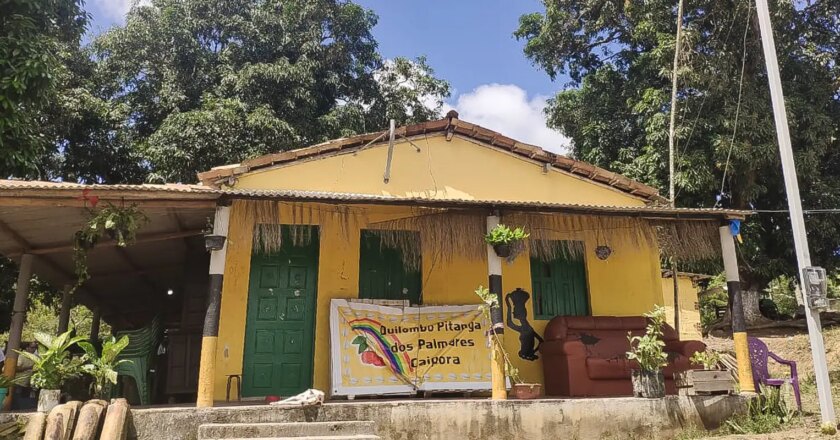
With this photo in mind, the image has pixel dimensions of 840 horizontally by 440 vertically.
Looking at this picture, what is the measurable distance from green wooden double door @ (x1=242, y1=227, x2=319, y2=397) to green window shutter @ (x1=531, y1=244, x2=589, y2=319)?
3.43m

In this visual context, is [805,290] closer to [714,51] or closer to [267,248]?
[267,248]

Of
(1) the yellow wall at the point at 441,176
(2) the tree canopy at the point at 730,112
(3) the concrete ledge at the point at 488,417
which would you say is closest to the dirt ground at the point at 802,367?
(3) the concrete ledge at the point at 488,417

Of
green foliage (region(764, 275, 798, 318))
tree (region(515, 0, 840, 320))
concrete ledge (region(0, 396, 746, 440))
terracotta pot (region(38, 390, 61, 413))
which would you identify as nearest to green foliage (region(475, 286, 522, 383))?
concrete ledge (region(0, 396, 746, 440))

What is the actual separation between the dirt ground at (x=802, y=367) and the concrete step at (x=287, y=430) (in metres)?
4.12

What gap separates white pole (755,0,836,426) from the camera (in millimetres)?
6312

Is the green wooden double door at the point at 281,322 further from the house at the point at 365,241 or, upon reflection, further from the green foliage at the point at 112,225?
the green foliage at the point at 112,225

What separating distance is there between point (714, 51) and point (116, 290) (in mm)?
15160

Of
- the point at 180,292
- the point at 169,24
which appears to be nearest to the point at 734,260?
the point at 180,292

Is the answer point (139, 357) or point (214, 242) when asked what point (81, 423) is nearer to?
point (214, 242)

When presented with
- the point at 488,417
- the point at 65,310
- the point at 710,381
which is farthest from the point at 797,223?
the point at 65,310

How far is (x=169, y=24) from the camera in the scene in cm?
1656

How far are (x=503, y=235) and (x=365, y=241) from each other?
7.63 feet

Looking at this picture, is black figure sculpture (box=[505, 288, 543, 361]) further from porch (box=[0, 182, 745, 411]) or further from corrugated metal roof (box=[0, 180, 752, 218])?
corrugated metal roof (box=[0, 180, 752, 218])

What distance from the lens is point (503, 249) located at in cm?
695
